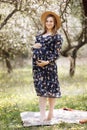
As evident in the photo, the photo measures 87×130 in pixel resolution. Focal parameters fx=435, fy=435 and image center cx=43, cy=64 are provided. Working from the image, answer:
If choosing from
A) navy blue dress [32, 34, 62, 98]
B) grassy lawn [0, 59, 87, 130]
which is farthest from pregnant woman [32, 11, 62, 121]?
grassy lawn [0, 59, 87, 130]

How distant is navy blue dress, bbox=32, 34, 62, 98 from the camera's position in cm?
691

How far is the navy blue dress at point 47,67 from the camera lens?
6910 millimetres

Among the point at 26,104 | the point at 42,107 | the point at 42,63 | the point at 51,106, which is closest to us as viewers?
the point at 42,63

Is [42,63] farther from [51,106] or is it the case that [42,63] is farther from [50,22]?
[51,106]

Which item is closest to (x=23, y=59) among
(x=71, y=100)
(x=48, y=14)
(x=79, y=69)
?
(x=79, y=69)

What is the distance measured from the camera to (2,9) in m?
12.7

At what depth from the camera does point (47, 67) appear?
22.9 ft

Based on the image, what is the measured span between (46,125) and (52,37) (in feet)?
4.65

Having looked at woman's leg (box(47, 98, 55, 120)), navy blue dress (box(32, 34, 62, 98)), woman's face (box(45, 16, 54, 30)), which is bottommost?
woman's leg (box(47, 98, 55, 120))

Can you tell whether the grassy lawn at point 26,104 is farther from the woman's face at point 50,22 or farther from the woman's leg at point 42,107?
the woman's face at point 50,22

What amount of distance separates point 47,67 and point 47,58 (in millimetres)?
155

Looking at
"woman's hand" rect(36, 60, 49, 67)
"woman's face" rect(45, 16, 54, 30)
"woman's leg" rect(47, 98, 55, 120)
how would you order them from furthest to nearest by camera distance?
"woman's leg" rect(47, 98, 55, 120), "woman's face" rect(45, 16, 54, 30), "woman's hand" rect(36, 60, 49, 67)

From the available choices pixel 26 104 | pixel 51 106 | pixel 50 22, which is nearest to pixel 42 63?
pixel 50 22

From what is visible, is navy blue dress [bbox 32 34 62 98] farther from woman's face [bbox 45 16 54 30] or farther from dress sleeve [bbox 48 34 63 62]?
woman's face [bbox 45 16 54 30]
